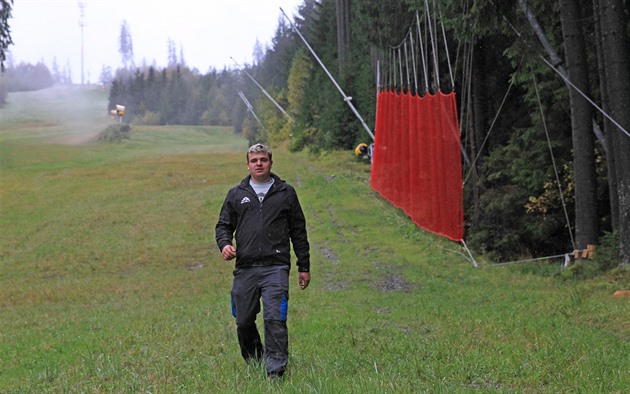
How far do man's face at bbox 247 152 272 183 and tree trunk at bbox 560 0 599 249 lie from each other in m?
9.87

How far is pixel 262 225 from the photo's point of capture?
238 inches

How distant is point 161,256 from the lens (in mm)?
21062

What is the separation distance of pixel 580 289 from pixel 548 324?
125 inches

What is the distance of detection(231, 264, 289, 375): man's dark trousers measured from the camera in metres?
5.94

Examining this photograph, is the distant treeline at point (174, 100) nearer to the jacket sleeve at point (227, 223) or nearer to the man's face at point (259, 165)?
the jacket sleeve at point (227, 223)

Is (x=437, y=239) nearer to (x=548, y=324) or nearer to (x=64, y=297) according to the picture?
(x=64, y=297)

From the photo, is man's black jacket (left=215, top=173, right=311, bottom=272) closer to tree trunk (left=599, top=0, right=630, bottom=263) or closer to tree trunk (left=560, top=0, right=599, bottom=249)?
tree trunk (left=599, top=0, right=630, bottom=263)

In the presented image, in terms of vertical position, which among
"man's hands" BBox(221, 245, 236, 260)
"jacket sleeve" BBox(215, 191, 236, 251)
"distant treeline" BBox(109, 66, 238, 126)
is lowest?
"man's hands" BBox(221, 245, 236, 260)

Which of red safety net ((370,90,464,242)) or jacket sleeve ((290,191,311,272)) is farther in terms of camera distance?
red safety net ((370,90,464,242))

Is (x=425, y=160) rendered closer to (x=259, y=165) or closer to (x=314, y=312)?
(x=314, y=312)

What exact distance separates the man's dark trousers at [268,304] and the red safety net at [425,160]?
454 inches

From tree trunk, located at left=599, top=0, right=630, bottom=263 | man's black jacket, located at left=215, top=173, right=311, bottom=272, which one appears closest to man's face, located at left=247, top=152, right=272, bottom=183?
man's black jacket, located at left=215, top=173, right=311, bottom=272

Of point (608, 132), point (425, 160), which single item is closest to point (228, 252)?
point (608, 132)

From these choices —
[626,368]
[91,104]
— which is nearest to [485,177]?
[626,368]
